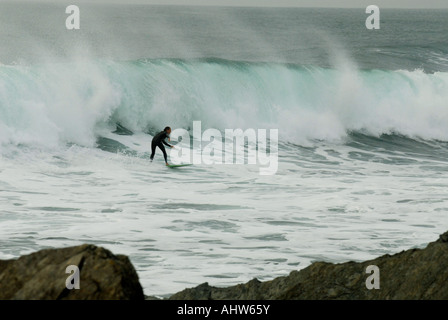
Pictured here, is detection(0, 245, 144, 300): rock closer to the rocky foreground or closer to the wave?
the rocky foreground

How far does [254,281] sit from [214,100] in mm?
18200

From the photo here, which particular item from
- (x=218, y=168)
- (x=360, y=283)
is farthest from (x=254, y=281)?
(x=218, y=168)

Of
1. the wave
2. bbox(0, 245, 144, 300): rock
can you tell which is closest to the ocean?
the wave

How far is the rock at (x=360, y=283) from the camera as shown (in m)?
5.44

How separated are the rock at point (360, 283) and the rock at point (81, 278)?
76.7 inches

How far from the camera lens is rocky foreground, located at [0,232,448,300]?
4.21m

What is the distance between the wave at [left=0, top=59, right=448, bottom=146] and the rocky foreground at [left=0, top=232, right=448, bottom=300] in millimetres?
12781

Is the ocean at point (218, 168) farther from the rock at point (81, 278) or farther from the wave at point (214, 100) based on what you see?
the rock at point (81, 278)

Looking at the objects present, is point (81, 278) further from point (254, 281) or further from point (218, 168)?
point (218, 168)

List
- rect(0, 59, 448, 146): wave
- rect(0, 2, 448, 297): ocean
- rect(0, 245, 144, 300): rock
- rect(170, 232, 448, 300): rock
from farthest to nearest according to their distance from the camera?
rect(0, 59, 448, 146): wave < rect(0, 2, 448, 297): ocean < rect(170, 232, 448, 300): rock < rect(0, 245, 144, 300): rock

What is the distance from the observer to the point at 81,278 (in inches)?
167

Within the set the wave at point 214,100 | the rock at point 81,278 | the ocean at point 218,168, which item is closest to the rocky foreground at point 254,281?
the rock at point 81,278

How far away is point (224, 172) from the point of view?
16500mm
